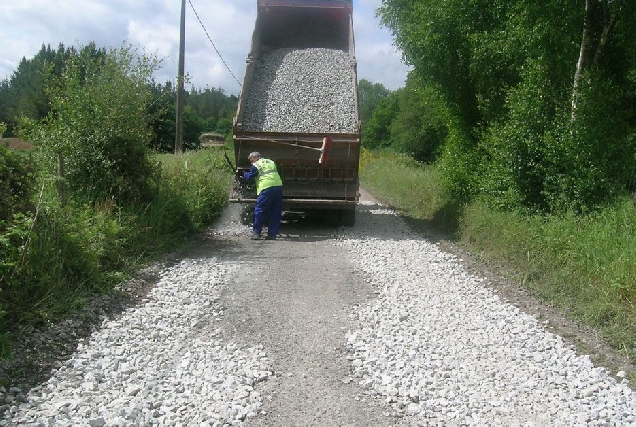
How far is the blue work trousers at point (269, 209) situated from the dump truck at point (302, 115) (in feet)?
1.35

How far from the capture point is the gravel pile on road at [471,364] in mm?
3773

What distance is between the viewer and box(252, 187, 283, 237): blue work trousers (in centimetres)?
983

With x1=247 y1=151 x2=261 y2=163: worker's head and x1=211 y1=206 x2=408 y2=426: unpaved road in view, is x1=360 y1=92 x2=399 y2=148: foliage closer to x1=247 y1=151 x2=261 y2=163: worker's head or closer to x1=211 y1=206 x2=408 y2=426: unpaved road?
x1=247 y1=151 x2=261 y2=163: worker's head

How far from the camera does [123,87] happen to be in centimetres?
887

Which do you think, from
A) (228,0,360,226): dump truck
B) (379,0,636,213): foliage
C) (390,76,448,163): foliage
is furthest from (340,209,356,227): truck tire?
(390,76,448,163): foliage

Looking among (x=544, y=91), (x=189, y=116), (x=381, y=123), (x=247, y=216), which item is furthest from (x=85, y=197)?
(x=381, y=123)

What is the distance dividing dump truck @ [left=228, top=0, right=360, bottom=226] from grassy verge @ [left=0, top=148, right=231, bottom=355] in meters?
1.73

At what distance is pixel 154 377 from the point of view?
411 cm

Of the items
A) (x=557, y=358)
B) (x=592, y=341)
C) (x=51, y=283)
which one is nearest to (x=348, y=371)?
(x=557, y=358)

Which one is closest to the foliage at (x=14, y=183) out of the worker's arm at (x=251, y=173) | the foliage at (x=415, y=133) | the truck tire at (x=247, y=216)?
the worker's arm at (x=251, y=173)

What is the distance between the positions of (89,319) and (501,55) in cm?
829

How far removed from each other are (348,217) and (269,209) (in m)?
1.94

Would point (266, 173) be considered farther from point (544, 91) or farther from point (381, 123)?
point (381, 123)

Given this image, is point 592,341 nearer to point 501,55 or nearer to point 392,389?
point 392,389
